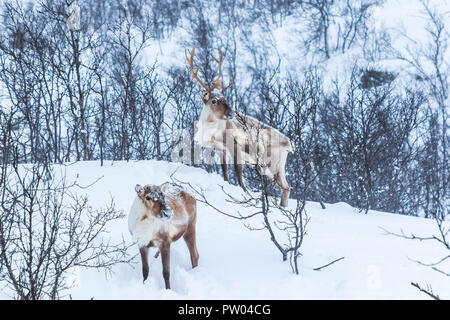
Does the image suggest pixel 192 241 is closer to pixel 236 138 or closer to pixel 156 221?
pixel 156 221

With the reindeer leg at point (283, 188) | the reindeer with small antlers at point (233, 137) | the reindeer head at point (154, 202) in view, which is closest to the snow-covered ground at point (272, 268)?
the reindeer leg at point (283, 188)

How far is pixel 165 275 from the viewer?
427 cm

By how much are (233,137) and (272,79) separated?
11.1 meters

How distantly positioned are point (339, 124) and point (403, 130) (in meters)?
2.04

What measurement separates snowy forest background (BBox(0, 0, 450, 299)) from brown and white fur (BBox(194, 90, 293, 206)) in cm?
307

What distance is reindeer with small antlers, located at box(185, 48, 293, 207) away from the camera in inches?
252

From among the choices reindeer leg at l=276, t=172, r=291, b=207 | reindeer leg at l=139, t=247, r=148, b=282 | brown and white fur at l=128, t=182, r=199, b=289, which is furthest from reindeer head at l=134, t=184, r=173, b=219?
reindeer leg at l=276, t=172, r=291, b=207

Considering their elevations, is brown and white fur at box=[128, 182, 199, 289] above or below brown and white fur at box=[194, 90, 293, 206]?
below

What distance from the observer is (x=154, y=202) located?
4.11 meters

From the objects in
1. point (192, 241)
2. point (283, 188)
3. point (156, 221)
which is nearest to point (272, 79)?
point (283, 188)

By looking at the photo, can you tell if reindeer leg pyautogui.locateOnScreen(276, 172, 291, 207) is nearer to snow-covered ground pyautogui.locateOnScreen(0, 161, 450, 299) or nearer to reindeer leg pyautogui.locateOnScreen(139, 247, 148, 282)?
snow-covered ground pyautogui.locateOnScreen(0, 161, 450, 299)

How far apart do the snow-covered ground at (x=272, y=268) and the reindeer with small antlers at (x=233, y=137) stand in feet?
3.22
